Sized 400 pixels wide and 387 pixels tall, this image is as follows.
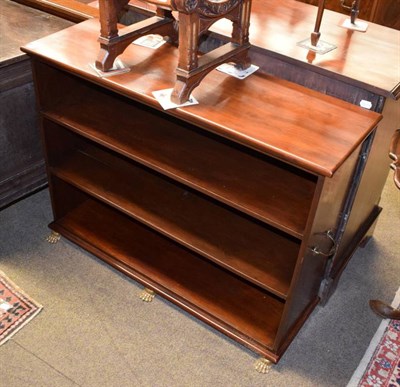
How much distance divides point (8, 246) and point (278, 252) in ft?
3.90

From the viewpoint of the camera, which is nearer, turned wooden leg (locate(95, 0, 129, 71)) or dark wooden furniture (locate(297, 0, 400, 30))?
turned wooden leg (locate(95, 0, 129, 71))

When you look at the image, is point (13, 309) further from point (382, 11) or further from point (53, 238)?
point (382, 11)

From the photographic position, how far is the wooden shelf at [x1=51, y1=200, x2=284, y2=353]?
2.04 metres

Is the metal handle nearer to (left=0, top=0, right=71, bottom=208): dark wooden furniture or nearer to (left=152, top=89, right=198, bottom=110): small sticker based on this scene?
(left=152, top=89, right=198, bottom=110): small sticker

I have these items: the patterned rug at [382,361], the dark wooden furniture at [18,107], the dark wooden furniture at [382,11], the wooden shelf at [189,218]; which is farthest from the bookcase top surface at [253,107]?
the dark wooden furniture at [382,11]

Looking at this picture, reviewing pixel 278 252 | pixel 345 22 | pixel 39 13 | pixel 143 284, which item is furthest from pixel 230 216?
pixel 39 13

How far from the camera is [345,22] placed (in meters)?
2.07

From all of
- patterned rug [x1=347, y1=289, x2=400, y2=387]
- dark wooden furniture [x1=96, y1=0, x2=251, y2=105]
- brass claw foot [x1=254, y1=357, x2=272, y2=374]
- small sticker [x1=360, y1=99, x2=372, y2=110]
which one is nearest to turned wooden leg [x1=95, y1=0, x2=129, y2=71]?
dark wooden furniture [x1=96, y1=0, x2=251, y2=105]

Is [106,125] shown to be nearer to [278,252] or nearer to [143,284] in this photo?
[143,284]

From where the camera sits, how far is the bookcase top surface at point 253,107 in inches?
59.0

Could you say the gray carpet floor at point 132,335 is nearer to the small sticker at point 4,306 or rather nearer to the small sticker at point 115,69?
the small sticker at point 4,306

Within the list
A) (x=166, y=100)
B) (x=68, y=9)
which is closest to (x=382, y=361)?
(x=166, y=100)

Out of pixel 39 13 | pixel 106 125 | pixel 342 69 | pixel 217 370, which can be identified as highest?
pixel 342 69

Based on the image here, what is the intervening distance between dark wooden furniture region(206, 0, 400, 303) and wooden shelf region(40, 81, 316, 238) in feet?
0.91
